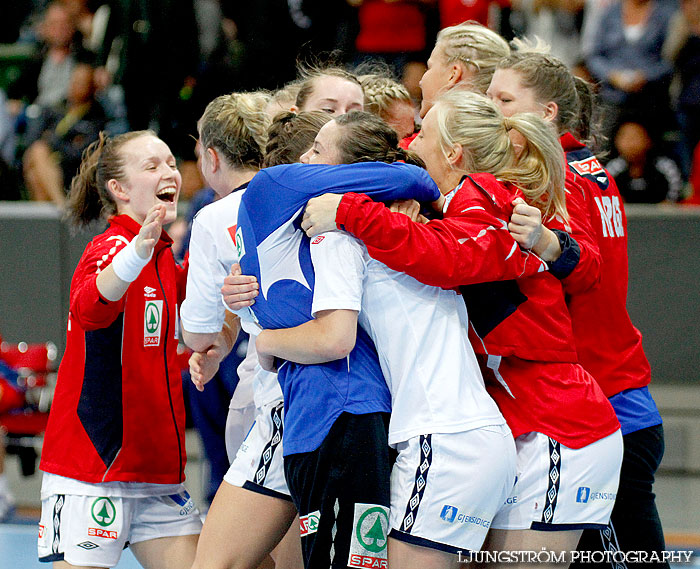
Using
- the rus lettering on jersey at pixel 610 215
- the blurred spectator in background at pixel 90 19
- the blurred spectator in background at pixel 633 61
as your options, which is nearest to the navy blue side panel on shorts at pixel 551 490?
the rus lettering on jersey at pixel 610 215

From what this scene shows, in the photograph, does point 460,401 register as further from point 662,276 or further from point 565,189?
point 662,276

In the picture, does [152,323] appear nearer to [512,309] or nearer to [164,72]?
[512,309]

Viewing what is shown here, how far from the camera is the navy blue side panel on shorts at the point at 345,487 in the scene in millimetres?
2303

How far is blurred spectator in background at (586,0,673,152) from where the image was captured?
277 inches

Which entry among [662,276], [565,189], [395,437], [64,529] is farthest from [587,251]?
[662,276]

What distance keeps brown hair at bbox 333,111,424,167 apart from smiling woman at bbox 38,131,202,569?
63cm

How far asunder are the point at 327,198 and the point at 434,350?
0.43 meters

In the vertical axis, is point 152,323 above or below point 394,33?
below

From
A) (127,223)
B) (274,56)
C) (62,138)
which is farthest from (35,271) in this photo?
(127,223)

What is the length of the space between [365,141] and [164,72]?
5587 mm

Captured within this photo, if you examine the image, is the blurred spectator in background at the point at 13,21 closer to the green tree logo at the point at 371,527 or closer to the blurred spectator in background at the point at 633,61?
the blurred spectator in background at the point at 633,61

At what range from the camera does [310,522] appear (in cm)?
234

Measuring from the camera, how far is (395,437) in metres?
2.34

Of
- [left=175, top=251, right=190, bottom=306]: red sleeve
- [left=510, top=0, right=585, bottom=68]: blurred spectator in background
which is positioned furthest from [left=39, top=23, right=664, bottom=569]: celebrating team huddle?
[left=510, top=0, right=585, bottom=68]: blurred spectator in background
